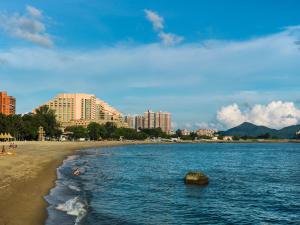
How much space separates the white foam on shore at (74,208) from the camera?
24123mm

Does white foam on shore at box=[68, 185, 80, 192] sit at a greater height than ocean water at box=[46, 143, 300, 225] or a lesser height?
greater

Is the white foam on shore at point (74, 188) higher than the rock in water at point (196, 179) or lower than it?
lower

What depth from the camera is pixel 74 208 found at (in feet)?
85.9

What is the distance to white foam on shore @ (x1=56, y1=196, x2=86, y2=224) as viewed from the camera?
79.1 feet

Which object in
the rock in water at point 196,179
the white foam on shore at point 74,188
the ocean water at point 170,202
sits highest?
the rock in water at point 196,179

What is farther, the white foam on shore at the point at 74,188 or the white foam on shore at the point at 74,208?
the white foam on shore at the point at 74,188

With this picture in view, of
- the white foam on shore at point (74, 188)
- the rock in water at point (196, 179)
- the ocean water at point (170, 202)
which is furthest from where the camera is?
the rock in water at point (196, 179)

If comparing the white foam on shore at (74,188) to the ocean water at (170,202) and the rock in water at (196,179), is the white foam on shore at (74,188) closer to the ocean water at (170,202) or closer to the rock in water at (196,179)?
the ocean water at (170,202)

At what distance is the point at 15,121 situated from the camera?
169 m

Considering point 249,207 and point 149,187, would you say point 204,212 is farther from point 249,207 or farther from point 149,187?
point 149,187

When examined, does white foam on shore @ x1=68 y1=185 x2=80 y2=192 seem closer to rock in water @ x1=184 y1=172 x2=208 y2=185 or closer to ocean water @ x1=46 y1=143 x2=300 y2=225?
ocean water @ x1=46 y1=143 x2=300 y2=225

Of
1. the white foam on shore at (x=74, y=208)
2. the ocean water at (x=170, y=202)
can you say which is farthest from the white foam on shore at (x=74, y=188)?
the white foam on shore at (x=74, y=208)

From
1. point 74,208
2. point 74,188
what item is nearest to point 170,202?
point 74,208

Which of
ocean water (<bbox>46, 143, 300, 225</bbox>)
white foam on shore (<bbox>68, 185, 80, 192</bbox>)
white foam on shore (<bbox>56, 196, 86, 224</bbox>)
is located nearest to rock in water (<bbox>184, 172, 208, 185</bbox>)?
ocean water (<bbox>46, 143, 300, 225</bbox>)
